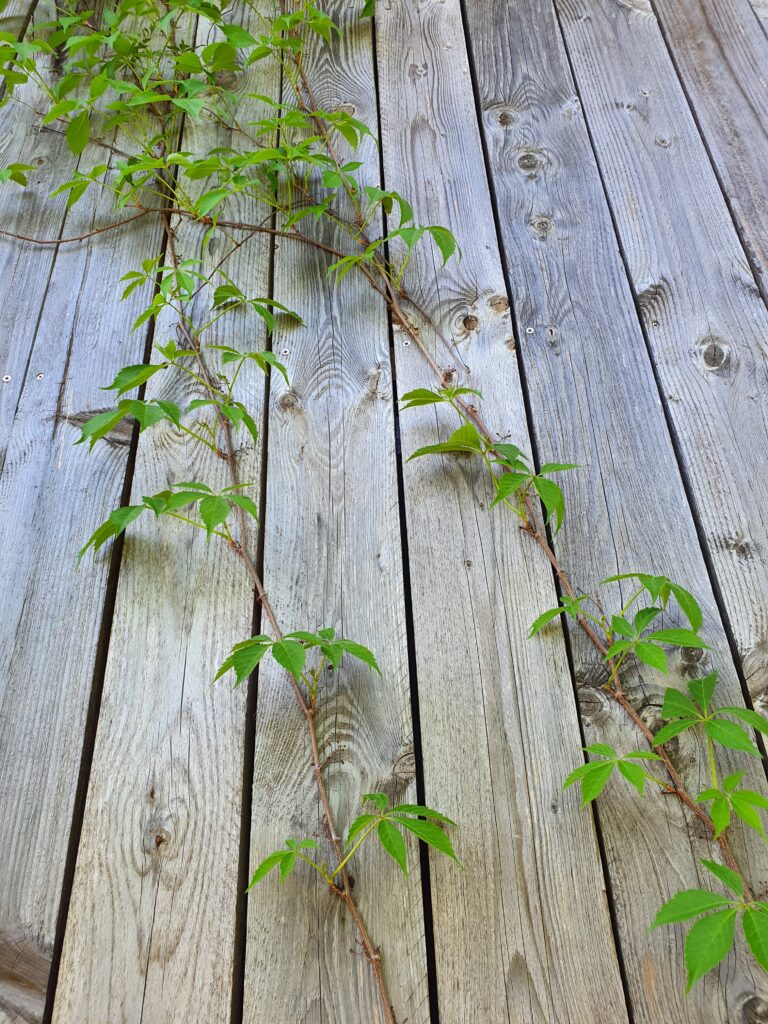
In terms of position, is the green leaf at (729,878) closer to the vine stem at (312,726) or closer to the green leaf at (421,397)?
the vine stem at (312,726)

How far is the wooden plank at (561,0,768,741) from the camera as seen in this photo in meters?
1.20

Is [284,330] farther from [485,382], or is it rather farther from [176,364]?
[485,382]

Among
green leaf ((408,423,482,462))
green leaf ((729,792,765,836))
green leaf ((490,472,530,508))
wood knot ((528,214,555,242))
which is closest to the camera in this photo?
green leaf ((729,792,765,836))

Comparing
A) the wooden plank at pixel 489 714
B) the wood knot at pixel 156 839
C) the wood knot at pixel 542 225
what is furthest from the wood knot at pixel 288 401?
the wood knot at pixel 156 839

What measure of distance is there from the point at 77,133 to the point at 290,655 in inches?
44.1

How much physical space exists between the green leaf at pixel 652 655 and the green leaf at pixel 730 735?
0.25 feet

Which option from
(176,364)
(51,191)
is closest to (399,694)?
(176,364)

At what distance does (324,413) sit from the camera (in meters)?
1.34

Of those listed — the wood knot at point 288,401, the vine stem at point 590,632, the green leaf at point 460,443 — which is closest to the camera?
the vine stem at point 590,632

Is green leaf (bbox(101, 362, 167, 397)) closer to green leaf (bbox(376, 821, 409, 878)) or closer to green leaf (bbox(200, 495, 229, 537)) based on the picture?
green leaf (bbox(200, 495, 229, 537))

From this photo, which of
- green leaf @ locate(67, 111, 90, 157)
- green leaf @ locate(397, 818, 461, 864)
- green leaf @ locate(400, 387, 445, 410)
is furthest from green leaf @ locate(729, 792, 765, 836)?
green leaf @ locate(67, 111, 90, 157)

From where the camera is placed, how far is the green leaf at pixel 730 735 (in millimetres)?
924

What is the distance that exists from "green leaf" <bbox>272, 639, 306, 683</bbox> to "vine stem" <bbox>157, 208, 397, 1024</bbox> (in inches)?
4.2

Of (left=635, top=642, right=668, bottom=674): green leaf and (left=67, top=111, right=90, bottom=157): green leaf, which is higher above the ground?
(left=67, top=111, right=90, bottom=157): green leaf
